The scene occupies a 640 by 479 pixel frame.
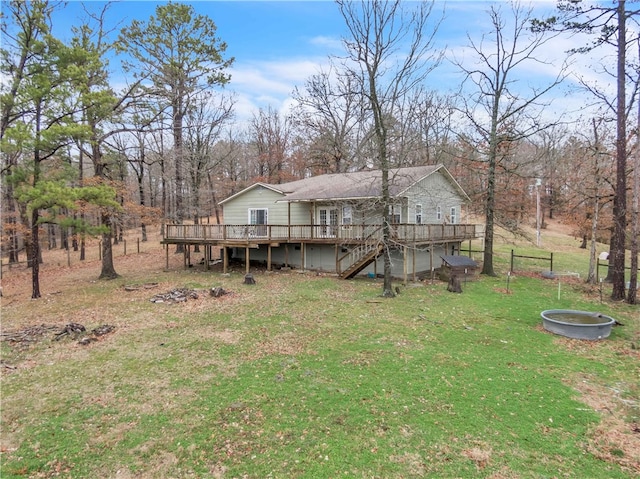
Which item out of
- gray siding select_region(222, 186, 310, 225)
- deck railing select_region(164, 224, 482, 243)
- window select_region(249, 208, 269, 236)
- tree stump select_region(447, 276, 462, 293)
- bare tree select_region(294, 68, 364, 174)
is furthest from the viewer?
bare tree select_region(294, 68, 364, 174)

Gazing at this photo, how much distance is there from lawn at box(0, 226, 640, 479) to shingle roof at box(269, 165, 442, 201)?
714 cm

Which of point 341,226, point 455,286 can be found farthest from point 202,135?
point 455,286

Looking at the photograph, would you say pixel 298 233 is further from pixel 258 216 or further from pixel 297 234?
pixel 258 216

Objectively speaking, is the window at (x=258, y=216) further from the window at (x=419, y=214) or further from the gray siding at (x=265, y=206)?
the window at (x=419, y=214)

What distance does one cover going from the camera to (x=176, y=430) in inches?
207

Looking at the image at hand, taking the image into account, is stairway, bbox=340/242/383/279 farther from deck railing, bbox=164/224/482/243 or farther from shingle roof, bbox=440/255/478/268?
shingle roof, bbox=440/255/478/268

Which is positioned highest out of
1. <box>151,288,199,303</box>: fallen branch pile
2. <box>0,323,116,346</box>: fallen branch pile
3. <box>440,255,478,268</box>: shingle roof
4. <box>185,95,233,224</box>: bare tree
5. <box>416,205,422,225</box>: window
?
<box>185,95,233,224</box>: bare tree

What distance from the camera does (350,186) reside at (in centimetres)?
1933

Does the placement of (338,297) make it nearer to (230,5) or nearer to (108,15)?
(230,5)

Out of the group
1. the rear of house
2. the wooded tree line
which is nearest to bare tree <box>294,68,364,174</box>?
the wooded tree line

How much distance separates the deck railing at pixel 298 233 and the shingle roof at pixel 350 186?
64.3 inches

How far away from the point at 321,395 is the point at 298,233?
13286 millimetres

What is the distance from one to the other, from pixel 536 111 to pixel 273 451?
19.2 metres

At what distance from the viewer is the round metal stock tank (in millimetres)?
8828
